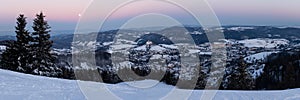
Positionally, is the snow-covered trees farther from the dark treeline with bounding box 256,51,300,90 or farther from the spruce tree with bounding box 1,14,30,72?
the dark treeline with bounding box 256,51,300,90

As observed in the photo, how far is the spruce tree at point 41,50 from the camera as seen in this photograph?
79.5ft

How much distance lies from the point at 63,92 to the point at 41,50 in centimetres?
1785

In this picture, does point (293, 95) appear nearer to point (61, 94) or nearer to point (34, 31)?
point (61, 94)

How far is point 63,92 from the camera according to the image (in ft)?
25.0

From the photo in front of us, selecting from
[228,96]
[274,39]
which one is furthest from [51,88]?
[274,39]

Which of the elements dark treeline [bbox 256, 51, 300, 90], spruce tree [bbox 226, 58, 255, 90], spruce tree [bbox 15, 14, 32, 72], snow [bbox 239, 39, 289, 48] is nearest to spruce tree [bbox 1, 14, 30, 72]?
spruce tree [bbox 15, 14, 32, 72]

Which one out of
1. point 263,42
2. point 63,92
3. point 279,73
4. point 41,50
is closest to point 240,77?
point 41,50

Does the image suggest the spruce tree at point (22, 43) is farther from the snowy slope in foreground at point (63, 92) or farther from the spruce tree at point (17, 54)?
the snowy slope in foreground at point (63, 92)

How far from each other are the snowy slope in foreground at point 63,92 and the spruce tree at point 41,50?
50.9 ft

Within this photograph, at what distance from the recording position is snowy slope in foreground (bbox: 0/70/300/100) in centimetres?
731

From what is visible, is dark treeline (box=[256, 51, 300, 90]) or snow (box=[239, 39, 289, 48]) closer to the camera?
dark treeline (box=[256, 51, 300, 90])

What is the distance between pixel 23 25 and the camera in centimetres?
2486

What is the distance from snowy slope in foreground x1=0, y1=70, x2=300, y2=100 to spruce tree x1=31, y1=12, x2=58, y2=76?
611 inches

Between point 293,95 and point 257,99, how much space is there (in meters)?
0.91
